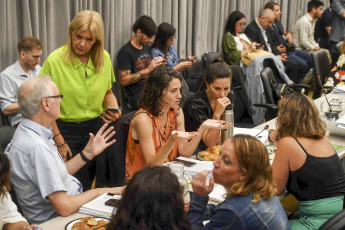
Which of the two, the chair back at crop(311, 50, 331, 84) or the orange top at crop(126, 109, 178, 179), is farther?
the chair back at crop(311, 50, 331, 84)

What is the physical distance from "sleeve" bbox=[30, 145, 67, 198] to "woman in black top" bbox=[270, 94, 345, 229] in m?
1.06

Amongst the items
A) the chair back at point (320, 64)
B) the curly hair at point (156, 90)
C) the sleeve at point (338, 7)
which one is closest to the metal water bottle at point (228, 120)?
the curly hair at point (156, 90)

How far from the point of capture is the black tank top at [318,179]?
2.34 meters

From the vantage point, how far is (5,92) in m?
3.83

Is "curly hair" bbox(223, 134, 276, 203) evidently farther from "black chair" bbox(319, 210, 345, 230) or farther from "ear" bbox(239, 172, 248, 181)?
"black chair" bbox(319, 210, 345, 230)

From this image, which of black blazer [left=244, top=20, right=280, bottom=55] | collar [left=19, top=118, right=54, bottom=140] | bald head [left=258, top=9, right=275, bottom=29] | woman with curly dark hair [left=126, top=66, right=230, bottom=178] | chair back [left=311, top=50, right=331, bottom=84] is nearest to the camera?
collar [left=19, top=118, right=54, bottom=140]

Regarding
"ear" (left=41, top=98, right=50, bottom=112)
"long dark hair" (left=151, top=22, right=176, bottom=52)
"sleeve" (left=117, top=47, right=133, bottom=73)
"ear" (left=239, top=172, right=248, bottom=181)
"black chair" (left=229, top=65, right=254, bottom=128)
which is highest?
"long dark hair" (left=151, top=22, right=176, bottom=52)

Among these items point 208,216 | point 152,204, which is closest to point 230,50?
point 208,216

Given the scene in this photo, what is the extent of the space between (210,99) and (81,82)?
3.02ft

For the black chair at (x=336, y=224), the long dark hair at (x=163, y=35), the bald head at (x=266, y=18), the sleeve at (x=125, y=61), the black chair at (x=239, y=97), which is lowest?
the black chair at (x=239, y=97)

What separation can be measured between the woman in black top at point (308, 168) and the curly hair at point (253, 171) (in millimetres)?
565

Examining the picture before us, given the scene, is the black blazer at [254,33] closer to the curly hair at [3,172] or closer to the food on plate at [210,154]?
the food on plate at [210,154]

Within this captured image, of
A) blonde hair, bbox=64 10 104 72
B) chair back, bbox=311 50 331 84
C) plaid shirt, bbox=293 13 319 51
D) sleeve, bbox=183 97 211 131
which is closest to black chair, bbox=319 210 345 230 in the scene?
sleeve, bbox=183 97 211 131

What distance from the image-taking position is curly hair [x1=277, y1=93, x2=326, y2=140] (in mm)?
2408
